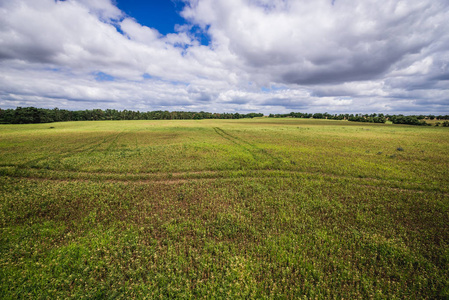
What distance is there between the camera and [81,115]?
13700 cm

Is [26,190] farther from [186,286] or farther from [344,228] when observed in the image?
[344,228]

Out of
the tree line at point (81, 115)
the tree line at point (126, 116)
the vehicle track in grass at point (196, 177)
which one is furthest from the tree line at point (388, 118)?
the vehicle track in grass at point (196, 177)

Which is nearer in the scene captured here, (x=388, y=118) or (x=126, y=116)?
(x=388, y=118)

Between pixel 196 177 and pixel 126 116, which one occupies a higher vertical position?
pixel 126 116

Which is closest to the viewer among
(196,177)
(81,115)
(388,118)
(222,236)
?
(222,236)

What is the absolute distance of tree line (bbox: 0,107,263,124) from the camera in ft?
329

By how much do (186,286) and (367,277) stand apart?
6418 mm

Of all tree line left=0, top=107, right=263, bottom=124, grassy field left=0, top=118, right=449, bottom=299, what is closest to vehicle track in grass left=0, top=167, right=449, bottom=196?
grassy field left=0, top=118, right=449, bottom=299

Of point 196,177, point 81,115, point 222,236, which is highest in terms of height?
point 81,115

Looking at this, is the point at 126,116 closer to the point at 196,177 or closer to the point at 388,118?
the point at 196,177

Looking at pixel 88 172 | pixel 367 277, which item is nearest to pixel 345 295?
pixel 367 277

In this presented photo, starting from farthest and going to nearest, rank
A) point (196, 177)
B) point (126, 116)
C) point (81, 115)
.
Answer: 1. point (126, 116)
2. point (81, 115)
3. point (196, 177)

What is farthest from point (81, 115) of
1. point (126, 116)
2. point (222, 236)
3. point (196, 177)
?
point (222, 236)

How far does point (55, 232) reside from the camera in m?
8.20
